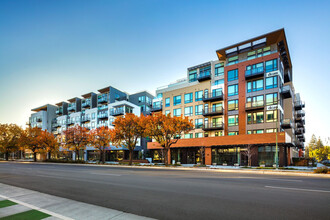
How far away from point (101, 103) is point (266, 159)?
49.4m

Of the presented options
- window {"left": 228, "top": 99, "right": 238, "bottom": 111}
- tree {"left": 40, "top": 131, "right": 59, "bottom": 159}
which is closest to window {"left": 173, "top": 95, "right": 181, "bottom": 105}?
window {"left": 228, "top": 99, "right": 238, "bottom": 111}

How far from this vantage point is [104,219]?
4836 millimetres

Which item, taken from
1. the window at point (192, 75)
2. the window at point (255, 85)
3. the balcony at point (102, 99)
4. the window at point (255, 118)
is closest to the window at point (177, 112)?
the window at point (192, 75)

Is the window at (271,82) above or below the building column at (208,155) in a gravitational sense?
above

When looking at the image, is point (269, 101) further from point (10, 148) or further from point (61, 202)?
point (10, 148)

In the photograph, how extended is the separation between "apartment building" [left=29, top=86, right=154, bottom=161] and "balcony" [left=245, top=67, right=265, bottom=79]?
32215 millimetres

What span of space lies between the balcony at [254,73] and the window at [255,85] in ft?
3.44

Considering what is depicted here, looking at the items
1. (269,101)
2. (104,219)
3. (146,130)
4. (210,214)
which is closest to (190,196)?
(210,214)

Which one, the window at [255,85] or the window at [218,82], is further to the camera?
the window at [218,82]

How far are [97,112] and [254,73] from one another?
149ft

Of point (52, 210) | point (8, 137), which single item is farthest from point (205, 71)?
point (8, 137)

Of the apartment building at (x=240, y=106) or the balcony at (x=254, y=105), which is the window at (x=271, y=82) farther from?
the balcony at (x=254, y=105)

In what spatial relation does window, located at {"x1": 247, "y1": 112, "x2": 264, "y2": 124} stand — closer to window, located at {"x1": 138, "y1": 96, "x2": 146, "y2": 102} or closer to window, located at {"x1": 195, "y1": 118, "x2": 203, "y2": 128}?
window, located at {"x1": 195, "y1": 118, "x2": 203, "y2": 128}

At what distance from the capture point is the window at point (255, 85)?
31.8m
